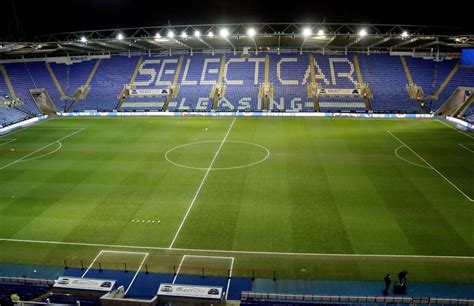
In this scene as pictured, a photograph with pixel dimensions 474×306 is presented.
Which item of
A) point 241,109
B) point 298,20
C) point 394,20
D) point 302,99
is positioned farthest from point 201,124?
point 394,20

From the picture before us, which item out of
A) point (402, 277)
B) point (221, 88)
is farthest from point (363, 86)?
point (402, 277)

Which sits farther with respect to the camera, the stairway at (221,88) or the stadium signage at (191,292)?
the stairway at (221,88)

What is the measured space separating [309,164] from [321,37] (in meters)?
26.5

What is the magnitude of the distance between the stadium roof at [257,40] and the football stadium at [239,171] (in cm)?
54

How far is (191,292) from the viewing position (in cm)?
1312

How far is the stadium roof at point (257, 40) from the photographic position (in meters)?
49.6

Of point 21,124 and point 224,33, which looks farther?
point 224,33

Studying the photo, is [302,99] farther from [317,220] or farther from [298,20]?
[317,220]

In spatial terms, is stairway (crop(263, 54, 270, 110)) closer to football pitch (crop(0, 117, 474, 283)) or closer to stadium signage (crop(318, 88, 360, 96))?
stadium signage (crop(318, 88, 360, 96))

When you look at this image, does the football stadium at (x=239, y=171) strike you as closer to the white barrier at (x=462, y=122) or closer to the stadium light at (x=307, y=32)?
the white barrier at (x=462, y=122)

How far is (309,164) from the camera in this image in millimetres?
31266

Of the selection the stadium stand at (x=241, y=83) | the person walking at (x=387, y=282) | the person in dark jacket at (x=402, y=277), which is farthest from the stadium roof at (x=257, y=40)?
the person walking at (x=387, y=282)

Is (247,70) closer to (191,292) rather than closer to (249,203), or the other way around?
(249,203)

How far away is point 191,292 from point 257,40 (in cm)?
4829
